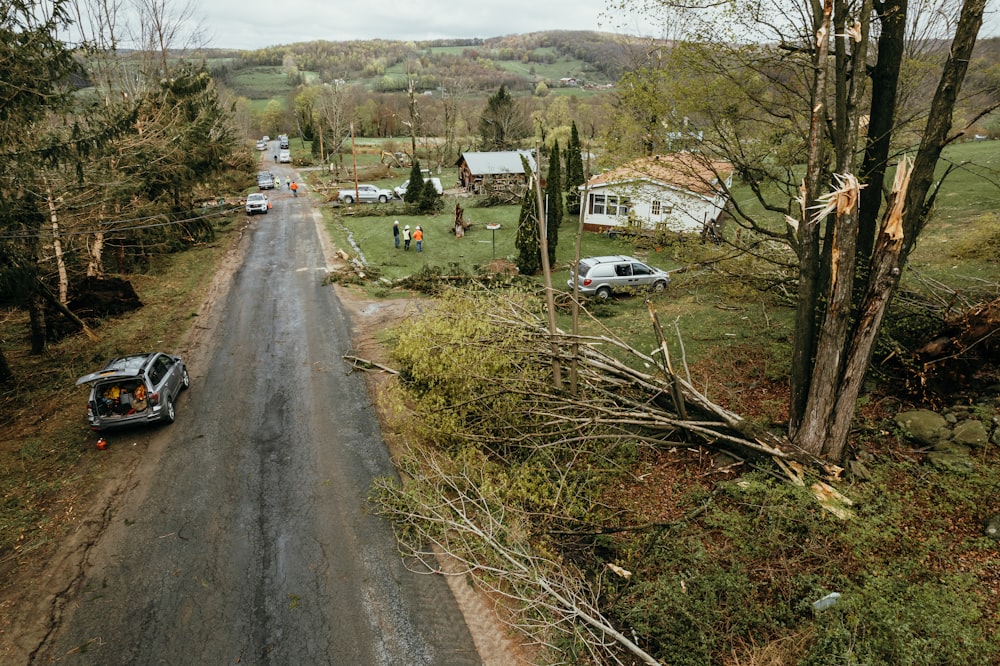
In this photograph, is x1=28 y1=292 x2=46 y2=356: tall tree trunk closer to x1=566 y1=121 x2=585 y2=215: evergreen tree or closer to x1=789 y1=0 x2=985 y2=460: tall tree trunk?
x1=789 y1=0 x2=985 y2=460: tall tree trunk

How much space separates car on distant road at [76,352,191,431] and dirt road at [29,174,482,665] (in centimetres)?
58

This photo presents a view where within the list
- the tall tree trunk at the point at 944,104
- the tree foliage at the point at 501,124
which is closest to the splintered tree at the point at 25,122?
the tall tree trunk at the point at 944,104

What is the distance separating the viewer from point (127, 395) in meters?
11.9

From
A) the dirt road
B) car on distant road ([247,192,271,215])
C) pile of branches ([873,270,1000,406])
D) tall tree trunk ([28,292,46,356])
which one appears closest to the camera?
the dirt road

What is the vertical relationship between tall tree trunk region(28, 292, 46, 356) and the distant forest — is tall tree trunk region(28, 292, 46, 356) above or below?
below

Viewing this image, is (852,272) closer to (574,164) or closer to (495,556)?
(495,556)

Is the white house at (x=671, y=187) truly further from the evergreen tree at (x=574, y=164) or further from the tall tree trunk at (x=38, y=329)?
the evergreen tree at (x=574, y=164)

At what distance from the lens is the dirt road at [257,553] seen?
7184 millimetres

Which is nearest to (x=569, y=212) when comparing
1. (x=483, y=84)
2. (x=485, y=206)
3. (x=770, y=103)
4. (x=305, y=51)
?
(x=485, y=206)

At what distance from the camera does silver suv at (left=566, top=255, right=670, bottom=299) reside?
20.9 meters

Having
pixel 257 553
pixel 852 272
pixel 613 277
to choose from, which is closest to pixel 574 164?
pixel 613 277

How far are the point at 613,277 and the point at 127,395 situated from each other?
1590cm

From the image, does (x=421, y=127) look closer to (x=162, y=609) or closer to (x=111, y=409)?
(x=111, y=409)

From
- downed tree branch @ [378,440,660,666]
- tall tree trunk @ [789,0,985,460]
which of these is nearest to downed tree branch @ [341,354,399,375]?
downed tree branch @ [378,440,660,666]
